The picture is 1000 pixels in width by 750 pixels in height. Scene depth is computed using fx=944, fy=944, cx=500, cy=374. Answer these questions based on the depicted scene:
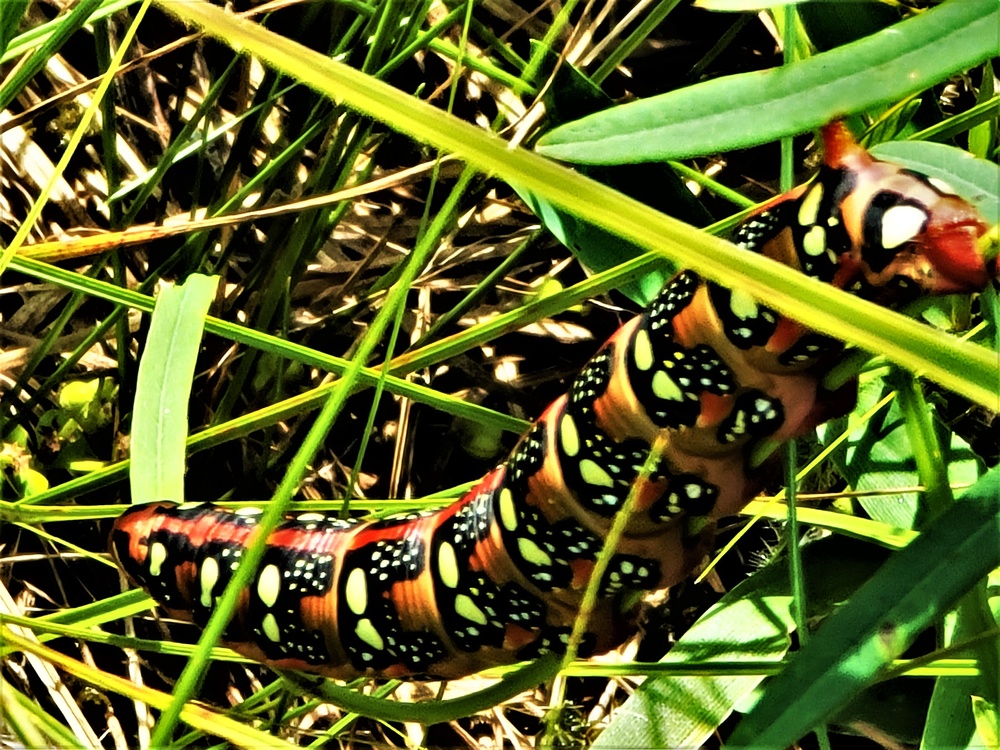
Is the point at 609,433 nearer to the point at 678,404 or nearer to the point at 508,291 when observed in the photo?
the point at 678,404

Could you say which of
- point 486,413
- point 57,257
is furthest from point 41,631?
point 486,413

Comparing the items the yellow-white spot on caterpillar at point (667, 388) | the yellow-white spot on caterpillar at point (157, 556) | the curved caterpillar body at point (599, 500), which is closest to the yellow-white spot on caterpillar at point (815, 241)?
the curved caterpillar body at point (599, 500)

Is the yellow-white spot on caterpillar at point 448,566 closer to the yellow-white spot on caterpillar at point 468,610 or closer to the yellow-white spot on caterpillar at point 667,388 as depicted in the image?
the yellow-white spot on caterpillar at point 468,610

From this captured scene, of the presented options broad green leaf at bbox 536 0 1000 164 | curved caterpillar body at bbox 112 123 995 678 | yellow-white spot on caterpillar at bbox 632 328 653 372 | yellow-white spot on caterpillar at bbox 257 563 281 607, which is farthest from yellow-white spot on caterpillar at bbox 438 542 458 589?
broad green leaf at bbox 536 0 1000 164

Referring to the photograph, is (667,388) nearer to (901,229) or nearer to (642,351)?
(642,351)

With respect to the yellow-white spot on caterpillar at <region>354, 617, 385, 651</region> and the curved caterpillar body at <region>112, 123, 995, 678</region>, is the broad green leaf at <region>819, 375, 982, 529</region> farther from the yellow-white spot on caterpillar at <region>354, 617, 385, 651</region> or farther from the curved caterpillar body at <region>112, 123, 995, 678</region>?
the yellow-white spot on caterpillar at <region>354, 617, 385, 651</region>
